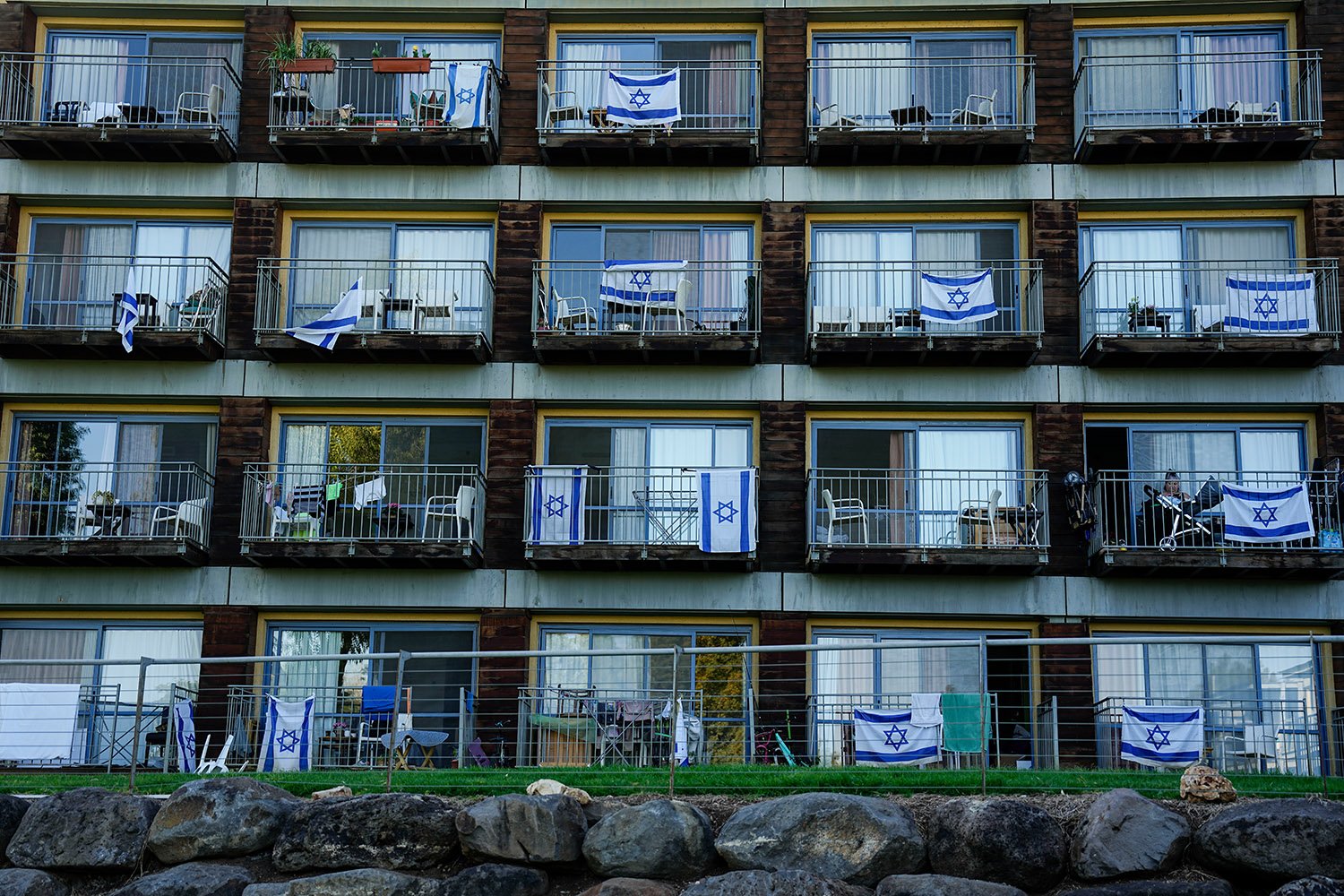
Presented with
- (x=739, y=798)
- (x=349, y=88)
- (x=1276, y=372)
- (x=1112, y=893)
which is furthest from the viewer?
(x=349, y=88)

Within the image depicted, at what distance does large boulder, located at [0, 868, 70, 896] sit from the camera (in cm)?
1491

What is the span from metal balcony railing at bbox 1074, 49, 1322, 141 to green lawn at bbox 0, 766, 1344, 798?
47.8 ft

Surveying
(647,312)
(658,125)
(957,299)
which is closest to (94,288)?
(647,312)

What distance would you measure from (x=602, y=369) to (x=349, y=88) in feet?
23.5

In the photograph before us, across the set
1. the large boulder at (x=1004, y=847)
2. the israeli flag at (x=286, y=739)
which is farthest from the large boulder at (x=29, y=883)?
the large boulder at (x=1004, y=847)

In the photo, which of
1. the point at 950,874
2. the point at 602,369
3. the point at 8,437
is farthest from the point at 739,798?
the point at 8,437

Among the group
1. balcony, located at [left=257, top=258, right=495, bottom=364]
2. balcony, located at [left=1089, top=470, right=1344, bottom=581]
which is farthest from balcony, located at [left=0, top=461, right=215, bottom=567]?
balcony, located at [left=1089, top=470, right=1344, bottom=581]

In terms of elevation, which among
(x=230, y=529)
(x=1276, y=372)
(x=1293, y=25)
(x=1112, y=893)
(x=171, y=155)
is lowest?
(x=1112, y=893)

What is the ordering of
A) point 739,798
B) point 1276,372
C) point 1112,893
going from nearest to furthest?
point 1112,893 < point 739,798 < point 1276,372

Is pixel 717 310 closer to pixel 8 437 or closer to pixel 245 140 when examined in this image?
pixel 245 140

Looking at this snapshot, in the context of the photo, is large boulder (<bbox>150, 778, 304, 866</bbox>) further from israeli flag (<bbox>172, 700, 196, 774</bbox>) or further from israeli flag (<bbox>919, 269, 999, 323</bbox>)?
israeli flag (<bbox>919, 269, 999, 323</bbox>)

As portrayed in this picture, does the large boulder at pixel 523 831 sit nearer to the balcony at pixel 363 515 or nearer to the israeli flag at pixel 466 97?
the balcony at pixel 363 515

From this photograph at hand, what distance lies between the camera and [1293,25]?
28.5m

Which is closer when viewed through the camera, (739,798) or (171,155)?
(739,798)
